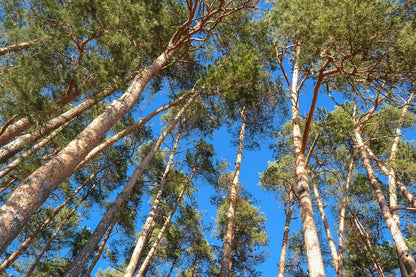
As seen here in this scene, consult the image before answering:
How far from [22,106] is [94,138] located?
6.04ft

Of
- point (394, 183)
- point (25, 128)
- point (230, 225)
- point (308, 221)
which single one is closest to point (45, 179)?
point (25, 128)

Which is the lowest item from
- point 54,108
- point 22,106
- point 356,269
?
point 22,106

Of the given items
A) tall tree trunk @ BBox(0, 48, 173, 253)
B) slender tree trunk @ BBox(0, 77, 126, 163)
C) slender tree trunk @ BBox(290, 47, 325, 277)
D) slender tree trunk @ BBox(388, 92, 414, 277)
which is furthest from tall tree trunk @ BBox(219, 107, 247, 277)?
slender tree trunk @ BBox(0, 77, 126, 163)

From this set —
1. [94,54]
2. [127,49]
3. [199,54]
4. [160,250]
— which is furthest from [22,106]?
[160,250]

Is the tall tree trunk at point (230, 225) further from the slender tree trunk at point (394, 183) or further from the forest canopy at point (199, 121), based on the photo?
the slender tree trunk at point (394, 183)

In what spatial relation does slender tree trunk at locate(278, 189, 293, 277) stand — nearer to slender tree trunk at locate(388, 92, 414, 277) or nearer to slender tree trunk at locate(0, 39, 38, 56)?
slender tree trunk at locate(388, 92, 414, 277)

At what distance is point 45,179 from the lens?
4.00 m

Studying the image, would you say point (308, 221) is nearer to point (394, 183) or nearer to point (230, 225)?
point (230, 225)

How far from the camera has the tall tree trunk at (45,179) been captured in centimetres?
339

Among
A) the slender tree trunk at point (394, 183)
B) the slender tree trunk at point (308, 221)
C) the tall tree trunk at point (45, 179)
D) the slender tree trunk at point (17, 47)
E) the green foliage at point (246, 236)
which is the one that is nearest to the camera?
the tall tree trunk at point (45, 179)

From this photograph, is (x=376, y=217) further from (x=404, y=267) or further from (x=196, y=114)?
(x=196, y=114)

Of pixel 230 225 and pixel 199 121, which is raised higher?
pixel 199 121

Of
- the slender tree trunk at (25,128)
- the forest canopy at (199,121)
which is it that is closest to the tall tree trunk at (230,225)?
the forest canopy at (199,121)

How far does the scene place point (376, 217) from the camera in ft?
46.0
